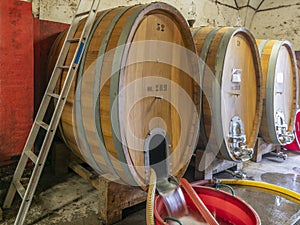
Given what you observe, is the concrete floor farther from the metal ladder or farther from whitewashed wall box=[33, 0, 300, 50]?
whitewashed wall box=[33, 0, 300, 50]

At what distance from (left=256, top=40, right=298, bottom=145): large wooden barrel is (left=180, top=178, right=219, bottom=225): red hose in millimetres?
1717

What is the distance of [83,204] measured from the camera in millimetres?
2189

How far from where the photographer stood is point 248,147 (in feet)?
9.27

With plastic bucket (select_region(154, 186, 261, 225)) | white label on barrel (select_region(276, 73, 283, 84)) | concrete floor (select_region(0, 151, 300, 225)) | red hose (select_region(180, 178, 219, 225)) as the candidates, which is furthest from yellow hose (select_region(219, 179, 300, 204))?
white label on barrel (select_region(276, 73, 283, 84))

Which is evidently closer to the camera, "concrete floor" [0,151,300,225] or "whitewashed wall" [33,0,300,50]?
"concrete floor" [0,151,300,225]

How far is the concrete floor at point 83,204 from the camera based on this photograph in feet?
6.50

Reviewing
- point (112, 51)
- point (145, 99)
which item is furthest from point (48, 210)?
point (112, 51)

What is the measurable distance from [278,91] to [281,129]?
476 mm

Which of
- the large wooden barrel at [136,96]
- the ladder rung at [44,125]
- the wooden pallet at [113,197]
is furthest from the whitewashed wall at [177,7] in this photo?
the wooden pallet at [113,197]

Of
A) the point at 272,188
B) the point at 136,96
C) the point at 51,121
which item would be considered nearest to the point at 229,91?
the point at 272,188

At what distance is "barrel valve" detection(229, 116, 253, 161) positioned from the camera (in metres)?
2.59

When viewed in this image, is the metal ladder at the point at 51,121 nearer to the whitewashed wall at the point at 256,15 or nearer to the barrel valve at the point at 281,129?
the whitewashed wall at the point at 256,15

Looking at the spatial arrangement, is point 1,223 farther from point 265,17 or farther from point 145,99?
point 265,17

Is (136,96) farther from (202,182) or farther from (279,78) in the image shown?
(279,78)
